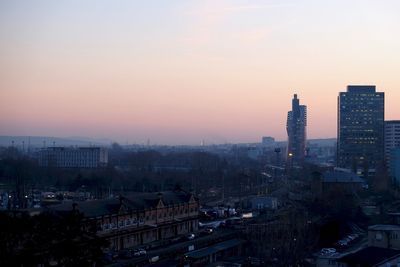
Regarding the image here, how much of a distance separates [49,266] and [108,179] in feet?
59.1

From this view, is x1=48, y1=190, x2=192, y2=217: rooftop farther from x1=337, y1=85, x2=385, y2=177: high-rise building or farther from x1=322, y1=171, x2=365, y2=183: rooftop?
x1=337, y1=85, x2=385, y2=177: high-rise building

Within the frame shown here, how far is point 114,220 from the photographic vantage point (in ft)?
35.9

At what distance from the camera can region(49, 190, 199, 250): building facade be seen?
34.9 ft

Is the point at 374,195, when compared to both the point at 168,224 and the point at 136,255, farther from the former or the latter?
the point at 136,255

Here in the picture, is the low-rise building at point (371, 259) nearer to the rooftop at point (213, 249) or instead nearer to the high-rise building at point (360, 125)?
the rooftop at point (213, 249)

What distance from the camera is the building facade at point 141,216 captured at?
34.9 feet

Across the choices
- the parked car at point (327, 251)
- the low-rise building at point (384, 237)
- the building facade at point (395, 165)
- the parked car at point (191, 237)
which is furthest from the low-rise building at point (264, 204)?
the building facade at point (395, 165)

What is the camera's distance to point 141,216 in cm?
1184

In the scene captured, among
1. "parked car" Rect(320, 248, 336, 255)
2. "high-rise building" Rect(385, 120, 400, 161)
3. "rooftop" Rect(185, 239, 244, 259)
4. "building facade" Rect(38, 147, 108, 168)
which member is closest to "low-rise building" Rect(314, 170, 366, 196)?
"rooftop" Rect(185, 239, 244, 259)

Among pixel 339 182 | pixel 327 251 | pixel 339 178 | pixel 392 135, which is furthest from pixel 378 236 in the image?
pixel 392 135

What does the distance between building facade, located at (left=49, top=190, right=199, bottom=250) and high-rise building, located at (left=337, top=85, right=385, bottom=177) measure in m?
22.8

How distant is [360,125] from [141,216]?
2777 centimetres

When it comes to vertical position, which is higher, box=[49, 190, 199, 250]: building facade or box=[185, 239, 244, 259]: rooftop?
box=[49, 190, 199, 250]: building facade

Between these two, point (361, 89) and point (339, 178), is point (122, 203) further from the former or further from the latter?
point (361, 89)
